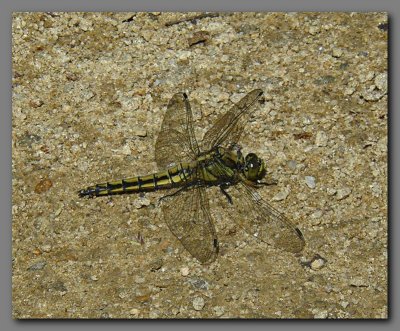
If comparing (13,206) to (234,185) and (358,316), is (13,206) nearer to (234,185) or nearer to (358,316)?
(234,185)

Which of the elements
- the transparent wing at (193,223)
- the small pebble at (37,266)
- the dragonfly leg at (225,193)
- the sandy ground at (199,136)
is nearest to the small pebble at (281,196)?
the sandy ground at (199,136)

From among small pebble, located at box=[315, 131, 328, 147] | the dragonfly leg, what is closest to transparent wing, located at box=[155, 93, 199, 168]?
the dragonfly leg

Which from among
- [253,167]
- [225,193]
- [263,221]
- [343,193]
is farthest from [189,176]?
[343,193]

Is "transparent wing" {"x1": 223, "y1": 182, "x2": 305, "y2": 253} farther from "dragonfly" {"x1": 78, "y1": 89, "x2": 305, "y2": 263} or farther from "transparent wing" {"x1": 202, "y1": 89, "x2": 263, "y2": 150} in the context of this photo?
"transparent wing" {"x1": 202, "y1": 89, "x2": 263, "y2": 150}

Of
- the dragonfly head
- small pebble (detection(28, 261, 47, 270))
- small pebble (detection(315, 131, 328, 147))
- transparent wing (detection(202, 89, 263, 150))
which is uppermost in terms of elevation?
transparent wing (detection(202, 89, 263, 150))

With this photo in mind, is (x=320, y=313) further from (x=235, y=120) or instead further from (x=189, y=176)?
(x=235, y=120)

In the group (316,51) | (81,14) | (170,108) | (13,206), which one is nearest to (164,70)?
(170,108)

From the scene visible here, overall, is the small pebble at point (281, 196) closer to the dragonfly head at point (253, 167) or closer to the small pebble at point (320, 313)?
the dragonfly head at point (253, 167)
